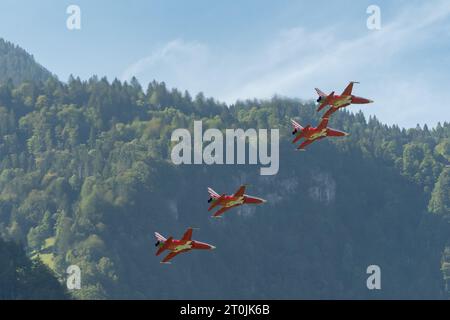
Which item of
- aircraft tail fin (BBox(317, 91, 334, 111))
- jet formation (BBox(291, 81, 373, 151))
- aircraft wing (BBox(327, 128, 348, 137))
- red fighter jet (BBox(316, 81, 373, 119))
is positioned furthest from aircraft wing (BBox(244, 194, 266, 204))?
aircraft wing (BBox(327, 128, 348, 137))

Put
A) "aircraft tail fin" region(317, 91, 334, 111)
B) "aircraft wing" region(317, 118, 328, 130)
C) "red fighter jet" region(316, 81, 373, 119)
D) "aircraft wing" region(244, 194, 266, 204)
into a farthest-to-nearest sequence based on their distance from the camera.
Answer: "aircraft wing" region(317, 118, 328, 130) < "red fighter jet" region(316, 81, 373, 119) < "aircraft tail fin" region(317, 91, 334, 111) < "aircraft wing" region(244, 194, 266, 204)

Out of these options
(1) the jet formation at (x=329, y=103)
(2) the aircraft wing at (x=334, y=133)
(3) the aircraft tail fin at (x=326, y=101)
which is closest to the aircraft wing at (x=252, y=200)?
(1) the jet formation at (x=329, y=103)

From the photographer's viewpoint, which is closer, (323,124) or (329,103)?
(329,103)

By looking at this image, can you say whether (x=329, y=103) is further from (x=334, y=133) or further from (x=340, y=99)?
(x=334, y=133)

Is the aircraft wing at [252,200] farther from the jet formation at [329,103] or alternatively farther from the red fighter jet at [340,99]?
the red fighter jet at [340,99]

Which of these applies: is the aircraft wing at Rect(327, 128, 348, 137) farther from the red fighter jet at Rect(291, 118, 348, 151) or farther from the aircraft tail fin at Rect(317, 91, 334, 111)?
the aircraft tail fin at Rect(317, 91, 334, 111)

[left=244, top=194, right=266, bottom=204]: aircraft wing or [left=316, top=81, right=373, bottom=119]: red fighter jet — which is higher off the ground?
[left=316, top=81, right=373, bottom=119]: red fighter jet

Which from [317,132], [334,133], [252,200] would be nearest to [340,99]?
[334,133]
